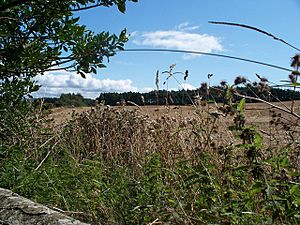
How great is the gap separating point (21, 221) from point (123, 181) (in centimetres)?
130

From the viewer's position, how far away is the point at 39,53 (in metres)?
4.36

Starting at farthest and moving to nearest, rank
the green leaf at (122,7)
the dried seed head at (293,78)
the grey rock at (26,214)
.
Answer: the green leaf at (122,7), the grey rock at (26,214), the dried seed head at (293,78)

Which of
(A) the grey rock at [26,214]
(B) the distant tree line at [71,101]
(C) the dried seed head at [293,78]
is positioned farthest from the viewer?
(B) the distant tree line at [71,101]

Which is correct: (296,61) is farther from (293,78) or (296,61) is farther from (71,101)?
(71,101)

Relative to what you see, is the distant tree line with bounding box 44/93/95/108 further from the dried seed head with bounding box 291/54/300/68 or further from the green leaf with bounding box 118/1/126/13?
the dried seed head with bounding box 291/54/300/68

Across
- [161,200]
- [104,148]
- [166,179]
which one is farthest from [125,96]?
[161,200]

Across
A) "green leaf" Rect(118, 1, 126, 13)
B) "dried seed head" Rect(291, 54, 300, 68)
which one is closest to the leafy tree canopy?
"green leaf" Rect(118, 1, 126, 13)

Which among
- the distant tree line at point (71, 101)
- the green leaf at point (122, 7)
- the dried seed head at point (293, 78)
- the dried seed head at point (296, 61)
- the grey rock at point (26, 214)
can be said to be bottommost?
the grey rock at point (26, 214)

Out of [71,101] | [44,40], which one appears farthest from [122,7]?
[71,101]

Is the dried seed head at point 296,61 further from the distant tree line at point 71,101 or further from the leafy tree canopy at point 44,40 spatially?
the distant tree line at point 71,101

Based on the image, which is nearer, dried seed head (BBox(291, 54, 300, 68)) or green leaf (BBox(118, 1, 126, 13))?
dried seed head (BBox(291, 54, 300, 68))

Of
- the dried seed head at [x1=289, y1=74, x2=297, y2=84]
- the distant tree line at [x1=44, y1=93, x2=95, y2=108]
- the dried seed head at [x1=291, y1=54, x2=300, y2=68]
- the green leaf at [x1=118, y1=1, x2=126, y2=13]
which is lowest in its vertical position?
the distant tree line at [x1=44, y1=93, x2=95, y2=108]

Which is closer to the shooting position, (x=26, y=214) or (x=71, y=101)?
(x=26, y=214)

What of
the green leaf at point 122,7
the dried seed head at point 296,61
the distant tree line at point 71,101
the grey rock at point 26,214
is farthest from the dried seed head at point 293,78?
the distant tree line at point 71,101
